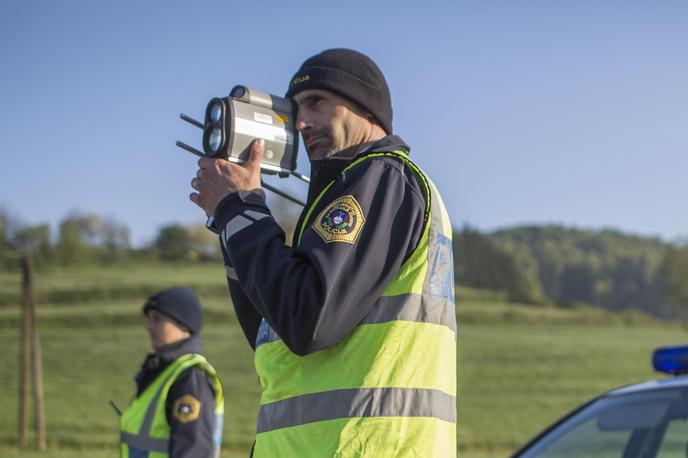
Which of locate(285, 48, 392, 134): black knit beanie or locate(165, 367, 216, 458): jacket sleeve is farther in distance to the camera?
locate(165, 367, 216, 458): jacket sleeve

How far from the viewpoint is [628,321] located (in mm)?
62594

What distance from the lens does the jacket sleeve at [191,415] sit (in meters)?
4.56

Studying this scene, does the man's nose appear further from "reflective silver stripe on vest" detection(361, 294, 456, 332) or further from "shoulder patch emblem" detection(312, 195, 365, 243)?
"reflective silver stripe on vest" detection(361, 294, 456, 332)

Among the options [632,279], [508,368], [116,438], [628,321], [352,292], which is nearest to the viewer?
[352,292]

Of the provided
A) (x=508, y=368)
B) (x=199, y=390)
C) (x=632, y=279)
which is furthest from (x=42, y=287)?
(x=632, y=279)

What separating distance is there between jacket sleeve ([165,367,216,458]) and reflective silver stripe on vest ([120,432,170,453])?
0.09 metres

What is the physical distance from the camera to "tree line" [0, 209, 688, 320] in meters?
57.2

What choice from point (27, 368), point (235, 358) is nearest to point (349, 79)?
point (27, 368)

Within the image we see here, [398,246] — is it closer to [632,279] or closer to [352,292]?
[352,292]

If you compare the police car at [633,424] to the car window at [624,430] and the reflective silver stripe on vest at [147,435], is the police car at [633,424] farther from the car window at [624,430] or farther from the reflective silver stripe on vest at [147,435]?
the reflective silver stripe on vest at [147,435]

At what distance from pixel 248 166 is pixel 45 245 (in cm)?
5755

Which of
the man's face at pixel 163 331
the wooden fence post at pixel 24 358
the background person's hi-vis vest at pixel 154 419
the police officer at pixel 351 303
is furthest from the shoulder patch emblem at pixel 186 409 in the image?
the wooden fence post at pixel 24 358

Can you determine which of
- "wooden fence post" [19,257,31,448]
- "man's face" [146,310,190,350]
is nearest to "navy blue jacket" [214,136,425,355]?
"man's face" [146,310,190,350]

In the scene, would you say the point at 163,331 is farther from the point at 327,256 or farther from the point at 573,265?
the point at 573,265
